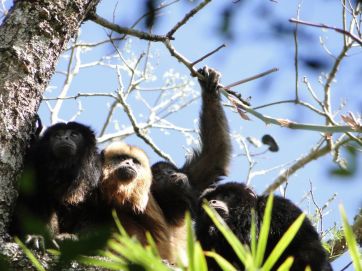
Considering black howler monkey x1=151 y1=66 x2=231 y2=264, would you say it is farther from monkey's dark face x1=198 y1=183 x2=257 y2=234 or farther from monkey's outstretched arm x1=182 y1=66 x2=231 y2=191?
monkey's dark face x1=198 y1=183 x2=257 y2=234

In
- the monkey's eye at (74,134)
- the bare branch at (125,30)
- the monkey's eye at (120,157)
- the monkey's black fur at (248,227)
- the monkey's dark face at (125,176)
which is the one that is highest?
the bare branch at (125,30)

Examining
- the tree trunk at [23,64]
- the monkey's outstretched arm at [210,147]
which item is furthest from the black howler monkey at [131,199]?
the tree trunk at [23,64]

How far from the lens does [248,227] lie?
17.3ft

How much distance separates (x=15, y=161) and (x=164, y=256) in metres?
2.46

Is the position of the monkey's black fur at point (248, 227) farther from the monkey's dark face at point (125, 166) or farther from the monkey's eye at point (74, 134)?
the monkey's eye at point (74, 134)

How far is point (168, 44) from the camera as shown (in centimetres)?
485

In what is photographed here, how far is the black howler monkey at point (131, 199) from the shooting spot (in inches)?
221

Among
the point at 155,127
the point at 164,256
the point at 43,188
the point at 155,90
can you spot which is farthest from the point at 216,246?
the point at 155,90

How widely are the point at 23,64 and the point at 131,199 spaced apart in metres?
2.15

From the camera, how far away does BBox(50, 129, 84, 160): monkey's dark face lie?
16.6 feet

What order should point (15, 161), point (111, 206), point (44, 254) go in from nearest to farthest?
1. point (44, 254)
2. point (15, 161)
3. point (111, 206)

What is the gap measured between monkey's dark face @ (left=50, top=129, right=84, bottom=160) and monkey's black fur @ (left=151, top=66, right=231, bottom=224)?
44.6 inches

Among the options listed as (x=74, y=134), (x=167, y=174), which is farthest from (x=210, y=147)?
(x=74, y=134)

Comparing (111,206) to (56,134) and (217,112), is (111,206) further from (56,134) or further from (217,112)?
(217,112)
